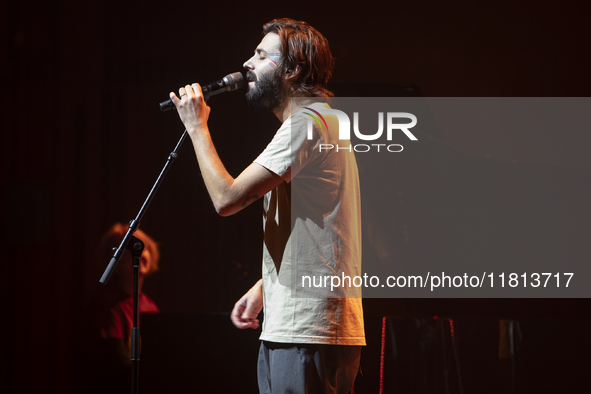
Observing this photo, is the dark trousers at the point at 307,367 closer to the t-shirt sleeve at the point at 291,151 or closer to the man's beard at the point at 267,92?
the t-shirt sleeve at the point at 291,151

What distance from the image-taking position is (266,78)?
4.77ft

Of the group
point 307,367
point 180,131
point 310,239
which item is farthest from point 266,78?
point 180,131

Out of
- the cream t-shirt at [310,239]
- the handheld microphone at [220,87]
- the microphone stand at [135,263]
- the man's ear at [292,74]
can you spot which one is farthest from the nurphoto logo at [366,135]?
the microphone stand at [135,263]

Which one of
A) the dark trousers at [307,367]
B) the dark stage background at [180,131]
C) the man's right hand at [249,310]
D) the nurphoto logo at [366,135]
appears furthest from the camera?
the dark stage background at [180,131]

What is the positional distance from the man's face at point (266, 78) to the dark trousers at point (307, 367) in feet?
2.27

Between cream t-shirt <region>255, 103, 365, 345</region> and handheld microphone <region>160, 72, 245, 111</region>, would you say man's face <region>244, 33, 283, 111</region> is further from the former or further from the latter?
cream t-shirt <region>255, 103, 365, 345</region>

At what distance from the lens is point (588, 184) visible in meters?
2.66

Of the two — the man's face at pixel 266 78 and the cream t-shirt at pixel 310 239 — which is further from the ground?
the man's face at pixel 266 78

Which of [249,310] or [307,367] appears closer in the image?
[307,367]

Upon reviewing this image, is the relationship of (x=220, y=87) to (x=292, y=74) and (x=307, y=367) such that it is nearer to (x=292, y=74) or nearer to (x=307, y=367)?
(x=292, y=74)

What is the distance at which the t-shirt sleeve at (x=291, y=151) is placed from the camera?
1214 mm

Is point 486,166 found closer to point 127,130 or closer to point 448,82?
point 448,82

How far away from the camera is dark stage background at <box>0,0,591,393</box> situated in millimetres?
2604

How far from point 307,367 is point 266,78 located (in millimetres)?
812
